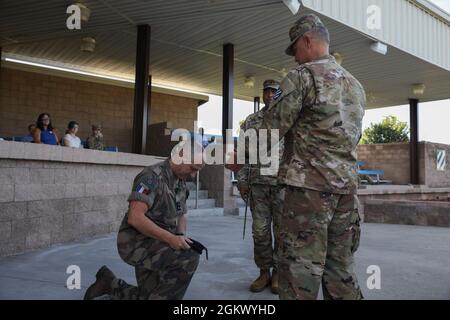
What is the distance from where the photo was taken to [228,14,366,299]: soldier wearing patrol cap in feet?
5.92

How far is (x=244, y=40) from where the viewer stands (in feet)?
27.4

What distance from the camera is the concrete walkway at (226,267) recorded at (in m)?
2.75

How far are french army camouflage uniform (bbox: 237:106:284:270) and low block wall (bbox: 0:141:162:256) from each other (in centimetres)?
241

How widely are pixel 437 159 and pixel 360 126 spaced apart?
46.5ft

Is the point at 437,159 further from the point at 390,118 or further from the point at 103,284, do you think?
the point at 390,118

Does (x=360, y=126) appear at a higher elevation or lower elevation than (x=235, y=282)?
higher

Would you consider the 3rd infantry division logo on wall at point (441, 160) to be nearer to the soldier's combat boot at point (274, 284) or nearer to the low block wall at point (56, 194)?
the low block wall at point (56, 194)

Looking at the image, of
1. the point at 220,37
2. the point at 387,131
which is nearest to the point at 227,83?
the point at 220,37

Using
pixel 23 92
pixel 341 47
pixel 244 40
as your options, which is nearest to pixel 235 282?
pixel 244 40

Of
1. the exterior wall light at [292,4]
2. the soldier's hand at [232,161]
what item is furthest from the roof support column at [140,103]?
the soldier's hand at [232,161]

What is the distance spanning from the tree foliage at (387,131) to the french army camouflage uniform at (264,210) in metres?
33.1

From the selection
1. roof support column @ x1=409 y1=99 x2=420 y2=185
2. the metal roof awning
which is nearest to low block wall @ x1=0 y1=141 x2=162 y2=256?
the metal roof awning
